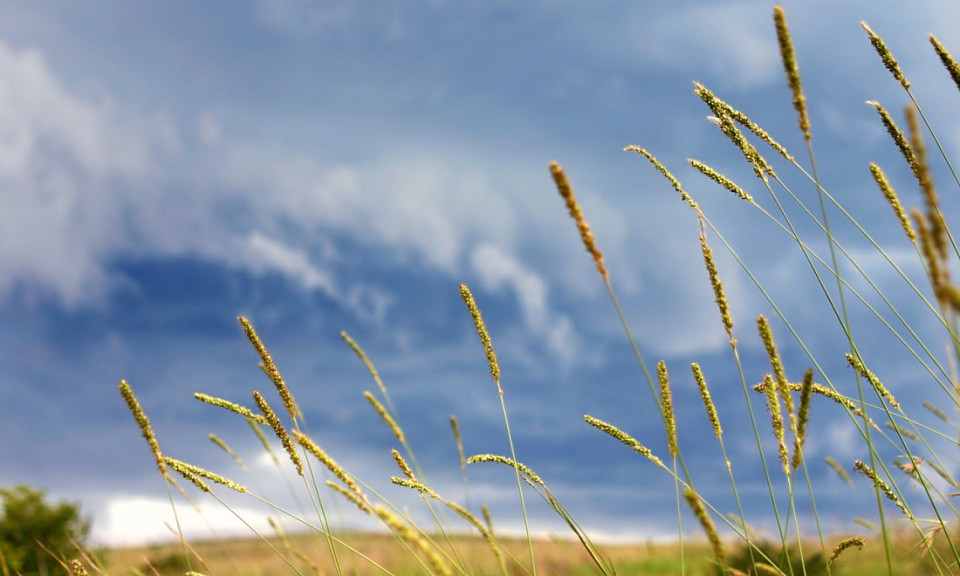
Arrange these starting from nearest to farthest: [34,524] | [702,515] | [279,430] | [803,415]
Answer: [702,515] < [803,415] < [279,430] < [34,524]

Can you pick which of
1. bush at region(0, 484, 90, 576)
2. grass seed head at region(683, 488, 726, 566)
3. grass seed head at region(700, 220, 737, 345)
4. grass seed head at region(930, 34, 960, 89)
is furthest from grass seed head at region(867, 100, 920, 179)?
bush at region(0, 484, 90, 576)

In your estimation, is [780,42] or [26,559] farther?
[26,559]

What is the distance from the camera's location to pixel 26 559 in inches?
369

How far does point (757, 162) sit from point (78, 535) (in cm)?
928

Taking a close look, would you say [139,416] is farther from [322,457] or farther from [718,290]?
[718,290]

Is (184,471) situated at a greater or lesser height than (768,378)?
lesser

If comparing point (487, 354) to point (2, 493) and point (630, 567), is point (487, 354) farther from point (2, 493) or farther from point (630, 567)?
point (2, 493)

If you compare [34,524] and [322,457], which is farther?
[34,524]

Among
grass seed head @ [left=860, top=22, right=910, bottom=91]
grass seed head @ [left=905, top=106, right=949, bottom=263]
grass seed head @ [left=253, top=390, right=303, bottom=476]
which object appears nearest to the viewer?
grass seed head @ [left=905, top=106, right=949, bottom=263]

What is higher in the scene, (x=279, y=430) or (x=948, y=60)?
(x=948, y=60)

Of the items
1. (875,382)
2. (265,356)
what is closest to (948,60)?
(875,382)

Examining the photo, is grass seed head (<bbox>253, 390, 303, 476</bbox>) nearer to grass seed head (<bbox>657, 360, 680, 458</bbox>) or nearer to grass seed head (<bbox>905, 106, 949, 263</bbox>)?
grass seed head (<bbox>657, 360, 680, 458</bbox>)

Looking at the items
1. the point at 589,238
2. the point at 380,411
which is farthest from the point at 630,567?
the point at 589,238

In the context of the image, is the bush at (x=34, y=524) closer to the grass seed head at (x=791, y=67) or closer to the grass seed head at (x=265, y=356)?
the grass seed head at (x=265, y=356)
